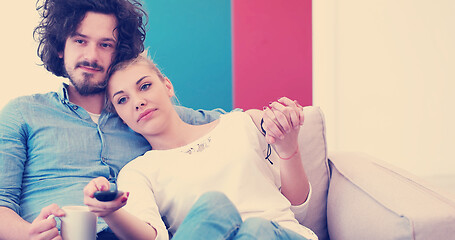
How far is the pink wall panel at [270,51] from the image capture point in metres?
2.68

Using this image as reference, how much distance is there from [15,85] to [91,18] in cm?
112

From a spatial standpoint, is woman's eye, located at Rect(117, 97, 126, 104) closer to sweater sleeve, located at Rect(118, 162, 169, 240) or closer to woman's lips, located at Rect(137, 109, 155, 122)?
woman's lips, located at Rect(137, 109, 155, 122)

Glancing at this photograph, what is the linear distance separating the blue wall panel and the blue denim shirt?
3.34 feet

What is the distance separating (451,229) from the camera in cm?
116

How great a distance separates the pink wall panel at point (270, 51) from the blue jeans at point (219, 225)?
1.65 m

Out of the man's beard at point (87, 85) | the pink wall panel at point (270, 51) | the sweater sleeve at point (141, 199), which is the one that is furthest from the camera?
the pink wall panel at point (270, 51)

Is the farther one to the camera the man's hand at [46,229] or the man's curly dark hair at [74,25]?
the man's curly dark hair at [74,25]

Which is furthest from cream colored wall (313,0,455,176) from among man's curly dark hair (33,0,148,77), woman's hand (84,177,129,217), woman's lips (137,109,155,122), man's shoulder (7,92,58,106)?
woman's hand (84,177,129,217)

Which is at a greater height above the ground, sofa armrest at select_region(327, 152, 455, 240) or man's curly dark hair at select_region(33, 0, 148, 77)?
man's curly dark hair at select_region(33, 0, 148, 77)

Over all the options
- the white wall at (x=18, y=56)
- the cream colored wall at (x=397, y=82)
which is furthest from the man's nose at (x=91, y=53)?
the cream colored wall at (x=397, y=82)

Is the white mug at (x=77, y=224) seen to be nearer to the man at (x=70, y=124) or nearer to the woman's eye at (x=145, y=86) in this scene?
the man at (x=70, y=124)

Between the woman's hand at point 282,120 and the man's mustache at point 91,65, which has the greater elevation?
the man's mustache at point 91,65

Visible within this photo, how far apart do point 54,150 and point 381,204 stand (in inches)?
40.4

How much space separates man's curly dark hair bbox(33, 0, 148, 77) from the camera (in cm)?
158
